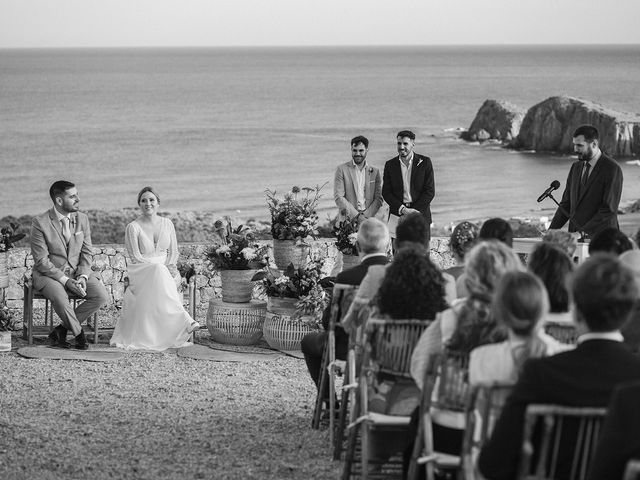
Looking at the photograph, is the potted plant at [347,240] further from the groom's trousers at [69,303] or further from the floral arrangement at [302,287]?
the groom's trousers at [69,303]

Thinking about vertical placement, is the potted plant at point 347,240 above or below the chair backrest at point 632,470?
below

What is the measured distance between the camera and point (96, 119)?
7356cm

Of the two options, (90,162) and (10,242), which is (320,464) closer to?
Answer: (10,242)

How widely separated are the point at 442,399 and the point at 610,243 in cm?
161

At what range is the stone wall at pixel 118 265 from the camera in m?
10.4

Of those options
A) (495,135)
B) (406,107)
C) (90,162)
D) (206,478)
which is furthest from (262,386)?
(406,107)

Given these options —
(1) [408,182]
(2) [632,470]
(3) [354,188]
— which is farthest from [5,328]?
(2) [632,470]

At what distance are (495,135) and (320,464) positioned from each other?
182ft

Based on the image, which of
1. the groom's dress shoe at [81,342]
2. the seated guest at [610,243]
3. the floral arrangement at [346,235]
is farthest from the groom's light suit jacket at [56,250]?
the seated guest at [610,243]

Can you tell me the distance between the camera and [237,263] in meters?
9.20

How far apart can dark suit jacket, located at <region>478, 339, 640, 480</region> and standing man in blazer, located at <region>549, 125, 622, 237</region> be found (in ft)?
17.2

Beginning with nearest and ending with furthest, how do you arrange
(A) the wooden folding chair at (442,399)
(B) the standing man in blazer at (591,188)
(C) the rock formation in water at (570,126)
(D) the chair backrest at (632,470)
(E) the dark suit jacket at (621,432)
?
(D) the chair backrest at (632,470), (E) the dark suit jacket at (621,432), (A) the wooden folding chair at (442,399), (B) the standing man in blazer at (591,188), (C) the rock formation in water at (570,126)

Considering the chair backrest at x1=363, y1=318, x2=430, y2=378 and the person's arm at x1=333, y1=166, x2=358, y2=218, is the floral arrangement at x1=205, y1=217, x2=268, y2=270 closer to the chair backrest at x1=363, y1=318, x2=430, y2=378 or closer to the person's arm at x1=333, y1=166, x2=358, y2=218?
the person's arm at x1=333, y1=166, x2=358, y2=218

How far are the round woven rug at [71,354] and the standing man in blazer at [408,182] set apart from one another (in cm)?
285
